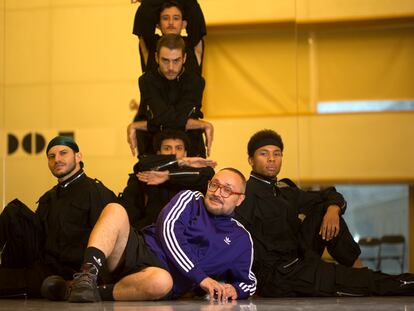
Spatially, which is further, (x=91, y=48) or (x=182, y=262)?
(x=91, y=48)

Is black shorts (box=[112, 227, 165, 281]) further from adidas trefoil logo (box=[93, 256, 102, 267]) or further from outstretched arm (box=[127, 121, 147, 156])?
outstretched arm (box=[127, 121, 147, 156])

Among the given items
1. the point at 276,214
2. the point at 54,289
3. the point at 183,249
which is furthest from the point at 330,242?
the point at 54,289

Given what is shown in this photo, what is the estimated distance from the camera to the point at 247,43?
7414 millimetres

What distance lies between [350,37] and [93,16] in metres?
2.18

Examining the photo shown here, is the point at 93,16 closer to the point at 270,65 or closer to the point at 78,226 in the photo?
the point at 270,65

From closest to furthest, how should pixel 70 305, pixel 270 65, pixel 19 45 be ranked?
pixel 70 305
pixel 19 45
pixel 270 65

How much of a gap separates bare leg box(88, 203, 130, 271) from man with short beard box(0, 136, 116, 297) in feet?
2.12

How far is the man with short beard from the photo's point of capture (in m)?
4.32

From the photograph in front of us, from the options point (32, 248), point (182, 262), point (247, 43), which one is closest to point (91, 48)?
point (247, 43)

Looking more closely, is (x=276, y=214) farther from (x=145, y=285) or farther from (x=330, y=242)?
(x=145, y=285)

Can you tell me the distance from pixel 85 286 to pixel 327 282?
4.37ft

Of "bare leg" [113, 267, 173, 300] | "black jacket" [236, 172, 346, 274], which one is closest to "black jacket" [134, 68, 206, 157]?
"black jacket" [236, 172, 346, 274]

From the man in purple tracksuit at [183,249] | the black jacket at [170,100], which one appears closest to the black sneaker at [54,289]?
the man in purple tracksuit at [183,249]

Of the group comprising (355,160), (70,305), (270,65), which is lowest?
(70,305)
